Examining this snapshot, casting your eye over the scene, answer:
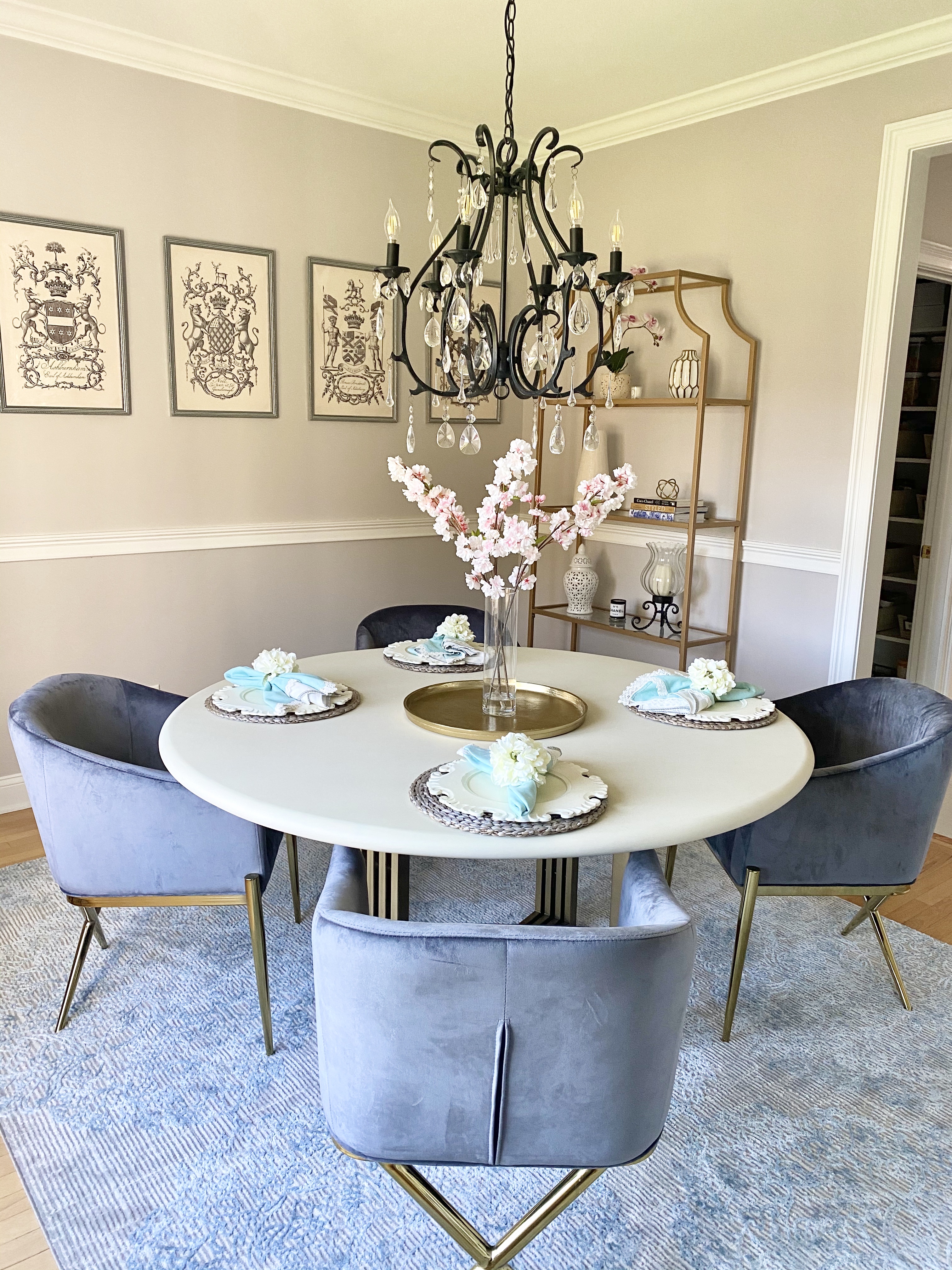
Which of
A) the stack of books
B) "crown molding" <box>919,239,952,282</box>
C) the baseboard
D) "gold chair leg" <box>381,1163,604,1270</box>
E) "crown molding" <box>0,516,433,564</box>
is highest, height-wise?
"crown molding" <box>919,239,952,282</box>

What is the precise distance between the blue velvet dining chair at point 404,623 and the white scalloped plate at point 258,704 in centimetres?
95

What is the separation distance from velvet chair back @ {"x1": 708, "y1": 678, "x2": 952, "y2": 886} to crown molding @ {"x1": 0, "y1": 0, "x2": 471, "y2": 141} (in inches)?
121

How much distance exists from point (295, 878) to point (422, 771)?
1014mm

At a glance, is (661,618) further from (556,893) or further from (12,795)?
(12,795)

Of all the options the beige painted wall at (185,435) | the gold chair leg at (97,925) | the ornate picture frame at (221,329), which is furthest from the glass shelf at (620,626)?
the gold chair leg at (97,925)

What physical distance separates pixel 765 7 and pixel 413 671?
224cm

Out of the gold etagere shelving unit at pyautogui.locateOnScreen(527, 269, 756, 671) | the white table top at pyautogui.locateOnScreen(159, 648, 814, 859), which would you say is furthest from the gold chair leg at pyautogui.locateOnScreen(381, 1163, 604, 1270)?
the gold etagere shelving unit at pyautogui.locateOnScreen(527, 269, 756, 671)

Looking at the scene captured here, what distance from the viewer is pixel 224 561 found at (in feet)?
12.0

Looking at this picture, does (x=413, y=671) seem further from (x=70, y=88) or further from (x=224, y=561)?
(x=70, y=88)

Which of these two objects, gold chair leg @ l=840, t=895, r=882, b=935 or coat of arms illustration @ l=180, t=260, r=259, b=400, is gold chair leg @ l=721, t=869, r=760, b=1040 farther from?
coat of arms illustration @ l=180, t=260, r=259, b=400

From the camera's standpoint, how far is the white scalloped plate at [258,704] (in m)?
2.12

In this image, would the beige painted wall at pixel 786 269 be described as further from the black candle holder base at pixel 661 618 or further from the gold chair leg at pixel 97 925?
the gold chair leg at pixel 97 925

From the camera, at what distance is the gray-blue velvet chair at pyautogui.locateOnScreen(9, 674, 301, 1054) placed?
76.5 inches

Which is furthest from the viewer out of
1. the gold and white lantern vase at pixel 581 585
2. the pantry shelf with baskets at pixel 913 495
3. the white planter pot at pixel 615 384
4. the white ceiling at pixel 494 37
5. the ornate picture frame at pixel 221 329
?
the pantry shelf with baskets at pixel 913 495
